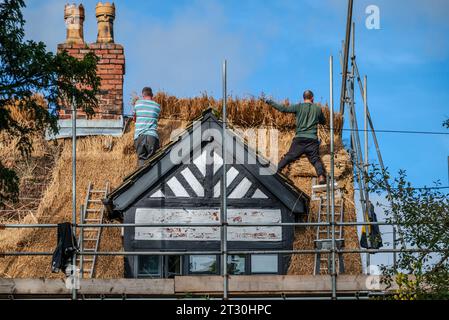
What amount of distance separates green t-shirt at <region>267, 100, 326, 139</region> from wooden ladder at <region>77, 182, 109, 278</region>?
11.8ft

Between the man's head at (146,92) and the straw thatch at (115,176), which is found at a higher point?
the man's head at (146,92)

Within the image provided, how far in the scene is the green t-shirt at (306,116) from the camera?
26.0 m

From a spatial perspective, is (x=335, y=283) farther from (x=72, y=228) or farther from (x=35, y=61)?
(x=35, y=61)

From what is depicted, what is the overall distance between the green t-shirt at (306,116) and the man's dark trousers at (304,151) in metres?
0.11

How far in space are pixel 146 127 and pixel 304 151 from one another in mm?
2931

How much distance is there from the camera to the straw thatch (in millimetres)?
24781

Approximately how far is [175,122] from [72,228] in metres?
5.07

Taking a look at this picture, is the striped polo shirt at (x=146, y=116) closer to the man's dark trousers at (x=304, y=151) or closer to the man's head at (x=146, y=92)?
the man's head at (x=146, y=92)

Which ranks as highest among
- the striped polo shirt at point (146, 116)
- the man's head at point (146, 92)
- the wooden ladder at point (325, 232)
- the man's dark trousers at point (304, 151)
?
the man's head at point (146, 92)

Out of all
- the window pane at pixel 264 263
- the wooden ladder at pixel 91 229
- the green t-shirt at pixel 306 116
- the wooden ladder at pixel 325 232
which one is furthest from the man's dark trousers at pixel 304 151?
the wooden ladder at pixel 91 229

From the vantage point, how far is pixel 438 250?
19.2 m

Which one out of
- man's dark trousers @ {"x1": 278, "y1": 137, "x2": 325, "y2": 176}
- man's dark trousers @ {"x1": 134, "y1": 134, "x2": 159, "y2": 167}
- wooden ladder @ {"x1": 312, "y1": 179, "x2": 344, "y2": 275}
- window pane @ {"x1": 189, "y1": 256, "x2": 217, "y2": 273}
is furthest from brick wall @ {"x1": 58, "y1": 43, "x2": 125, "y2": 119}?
wooden ladder @ {"x1": 312, "y1": 179, "x2": 344, "y2": 275}

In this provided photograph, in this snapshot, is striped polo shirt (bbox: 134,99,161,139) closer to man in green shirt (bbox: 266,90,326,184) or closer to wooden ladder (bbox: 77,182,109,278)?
wooden ladder (bbox: 77,182,109,278)
